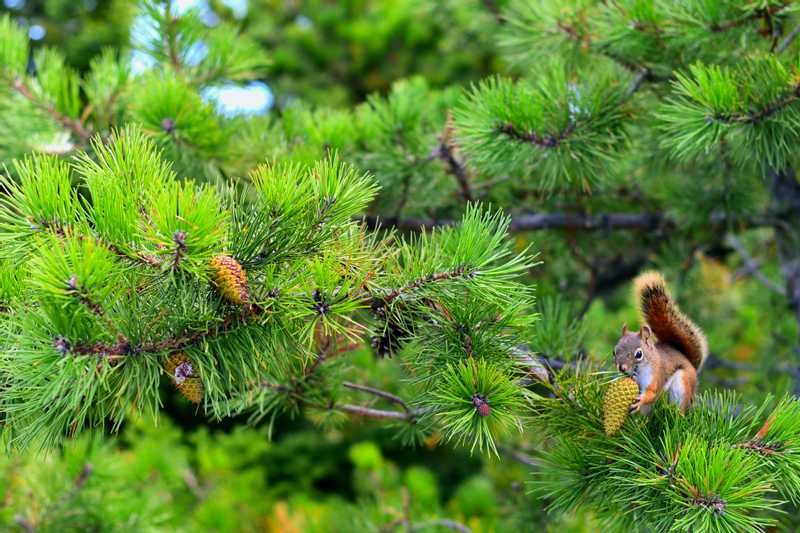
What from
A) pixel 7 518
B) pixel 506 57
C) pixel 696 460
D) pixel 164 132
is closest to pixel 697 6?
pixel 506 57

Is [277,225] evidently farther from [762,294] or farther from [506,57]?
[762,294]

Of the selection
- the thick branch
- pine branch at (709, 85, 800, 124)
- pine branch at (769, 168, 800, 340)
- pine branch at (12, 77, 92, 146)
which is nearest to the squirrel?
pine branch at (709, 85, 800, 124)

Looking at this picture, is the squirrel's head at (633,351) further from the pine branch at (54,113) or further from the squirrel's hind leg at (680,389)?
the pine branch at (54,113)

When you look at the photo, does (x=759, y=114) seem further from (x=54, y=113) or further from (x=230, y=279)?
(x=54, y=113)

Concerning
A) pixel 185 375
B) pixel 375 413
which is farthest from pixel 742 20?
pixel 185 375

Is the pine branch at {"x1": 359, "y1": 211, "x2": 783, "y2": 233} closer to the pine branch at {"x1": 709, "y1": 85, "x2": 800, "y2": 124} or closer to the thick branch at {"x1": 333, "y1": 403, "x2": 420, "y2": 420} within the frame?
the thick branch at {"x1": 333, "y1": 403, "x2": 420, "y2": 420}
